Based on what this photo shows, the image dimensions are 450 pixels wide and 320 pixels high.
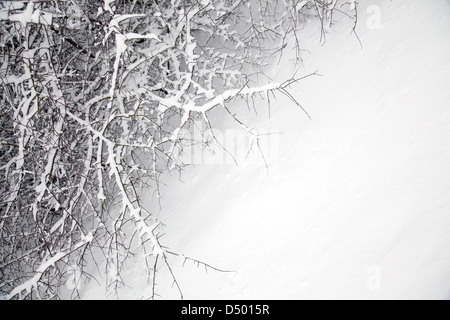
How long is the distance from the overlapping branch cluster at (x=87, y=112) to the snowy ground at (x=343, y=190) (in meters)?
0.44

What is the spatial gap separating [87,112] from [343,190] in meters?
2.55

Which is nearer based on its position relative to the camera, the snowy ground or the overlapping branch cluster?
the snowy ground

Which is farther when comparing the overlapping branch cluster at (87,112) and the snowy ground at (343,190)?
the overlapping branch cluster at (87,112)

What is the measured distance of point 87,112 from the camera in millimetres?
2854

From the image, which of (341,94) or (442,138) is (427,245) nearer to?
(442,138)

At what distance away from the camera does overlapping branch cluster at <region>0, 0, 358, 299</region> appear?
8.06ft

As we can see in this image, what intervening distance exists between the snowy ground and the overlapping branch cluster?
1.44ft

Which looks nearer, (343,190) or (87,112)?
(343,190)

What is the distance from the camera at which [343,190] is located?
2.23m

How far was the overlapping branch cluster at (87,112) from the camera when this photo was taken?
246 centimetres

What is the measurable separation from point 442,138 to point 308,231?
119 cm

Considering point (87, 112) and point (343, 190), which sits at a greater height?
point (87, 112)

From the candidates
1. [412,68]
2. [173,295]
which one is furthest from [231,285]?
[412,68]
